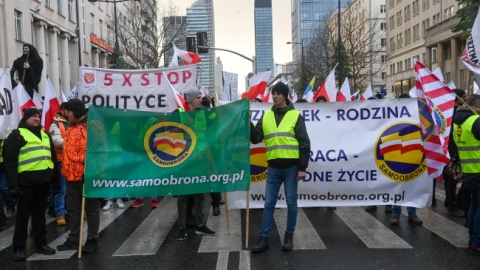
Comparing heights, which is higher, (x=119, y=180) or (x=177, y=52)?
(x=177, y=52)

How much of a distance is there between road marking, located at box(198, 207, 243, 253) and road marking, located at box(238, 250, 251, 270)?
8.0 inches

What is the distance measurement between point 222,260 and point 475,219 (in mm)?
3097

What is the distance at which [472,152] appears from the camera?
650cm

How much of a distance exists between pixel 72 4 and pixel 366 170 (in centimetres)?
4090

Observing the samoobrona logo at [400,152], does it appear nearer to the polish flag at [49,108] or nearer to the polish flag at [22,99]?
the polish flag at [49,108]

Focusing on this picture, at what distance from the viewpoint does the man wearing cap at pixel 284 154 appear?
6.73 metres

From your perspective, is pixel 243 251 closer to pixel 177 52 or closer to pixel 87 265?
pixel 87 265

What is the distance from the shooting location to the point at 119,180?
710 cm

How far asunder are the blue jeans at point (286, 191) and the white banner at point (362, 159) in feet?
3.82

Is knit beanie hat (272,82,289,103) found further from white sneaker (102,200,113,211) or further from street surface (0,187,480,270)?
white sneaker (102,200,113,211)

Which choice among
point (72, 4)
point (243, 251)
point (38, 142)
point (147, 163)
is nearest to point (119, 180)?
point (147, 163)

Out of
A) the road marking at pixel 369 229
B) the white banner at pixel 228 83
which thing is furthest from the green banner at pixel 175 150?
the white banner at pixel 228 83

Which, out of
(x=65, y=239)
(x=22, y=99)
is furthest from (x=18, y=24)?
(x=65, y=239)

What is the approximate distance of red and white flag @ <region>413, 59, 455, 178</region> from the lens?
7.17m
